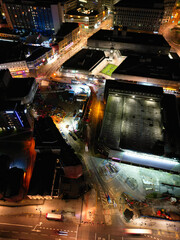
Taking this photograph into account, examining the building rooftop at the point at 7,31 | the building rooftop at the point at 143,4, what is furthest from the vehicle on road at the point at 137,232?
the building rooftop at the point at 7,31

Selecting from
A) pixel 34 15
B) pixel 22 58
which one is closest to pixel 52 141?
pixel 22 58

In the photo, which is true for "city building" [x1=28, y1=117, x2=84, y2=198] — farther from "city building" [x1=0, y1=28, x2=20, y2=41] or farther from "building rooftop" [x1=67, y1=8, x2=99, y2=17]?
"building rooftop" [x1=67, y1=8, x2=99, y2=17]

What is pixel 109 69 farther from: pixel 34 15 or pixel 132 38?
pixel 34 15

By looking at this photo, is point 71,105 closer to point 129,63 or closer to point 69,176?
point 69,176

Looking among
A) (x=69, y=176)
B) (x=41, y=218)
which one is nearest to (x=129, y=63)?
(x=69, y=176)

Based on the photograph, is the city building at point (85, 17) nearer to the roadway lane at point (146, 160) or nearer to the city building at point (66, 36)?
the city building at point (66, 36)

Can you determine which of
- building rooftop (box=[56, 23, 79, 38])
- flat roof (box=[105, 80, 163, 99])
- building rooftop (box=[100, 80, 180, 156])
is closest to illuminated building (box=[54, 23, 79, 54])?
building rooftop (box=[56, 23, 79, 38])
